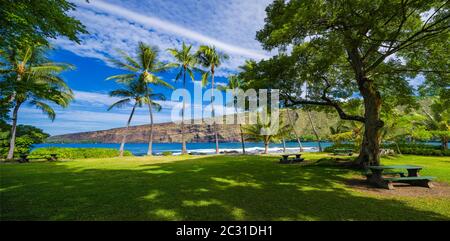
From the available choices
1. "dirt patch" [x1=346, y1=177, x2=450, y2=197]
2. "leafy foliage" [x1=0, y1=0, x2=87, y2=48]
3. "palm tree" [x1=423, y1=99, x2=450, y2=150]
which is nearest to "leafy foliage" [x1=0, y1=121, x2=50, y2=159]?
"leafy foliage" [x1=0, y1=0, x2=87, y2=48]

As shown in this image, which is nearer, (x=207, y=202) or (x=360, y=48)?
(x=207, y=202)

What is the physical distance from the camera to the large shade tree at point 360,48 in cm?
780

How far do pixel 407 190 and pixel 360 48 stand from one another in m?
7.68

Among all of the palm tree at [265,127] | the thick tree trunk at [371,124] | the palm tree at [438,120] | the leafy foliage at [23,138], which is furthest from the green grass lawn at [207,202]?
the palm tree at [438,120]

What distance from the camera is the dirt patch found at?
263 inches

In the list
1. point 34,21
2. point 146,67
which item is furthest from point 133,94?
point 34,21

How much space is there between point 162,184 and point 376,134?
10310 mm

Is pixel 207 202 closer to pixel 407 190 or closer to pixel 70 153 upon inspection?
pixel 407 190

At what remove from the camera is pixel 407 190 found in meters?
7.23

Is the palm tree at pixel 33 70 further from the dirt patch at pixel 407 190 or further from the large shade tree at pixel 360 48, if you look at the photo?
the dirt patch at pixel 407 190

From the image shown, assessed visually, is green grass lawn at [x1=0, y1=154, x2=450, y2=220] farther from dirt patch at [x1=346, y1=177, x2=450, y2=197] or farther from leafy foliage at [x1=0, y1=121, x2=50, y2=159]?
leafy foliage at [x1=0, y1=121, x2=50, y2=159]

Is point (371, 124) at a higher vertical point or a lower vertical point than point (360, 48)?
lower

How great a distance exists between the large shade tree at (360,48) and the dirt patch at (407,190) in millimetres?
3318

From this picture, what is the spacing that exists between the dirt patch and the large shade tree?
332cm
